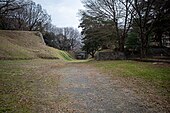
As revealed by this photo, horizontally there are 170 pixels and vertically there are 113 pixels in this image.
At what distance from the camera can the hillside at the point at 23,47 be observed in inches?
918

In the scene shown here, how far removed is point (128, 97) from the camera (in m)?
6.80

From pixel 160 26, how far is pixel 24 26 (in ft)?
106

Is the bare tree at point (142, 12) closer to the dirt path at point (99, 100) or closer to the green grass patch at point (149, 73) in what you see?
the green grass patch at point (149, 73)

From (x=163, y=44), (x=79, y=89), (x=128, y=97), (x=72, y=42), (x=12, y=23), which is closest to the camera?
(x=128, y=97)

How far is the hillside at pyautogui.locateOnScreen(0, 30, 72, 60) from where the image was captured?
918 inches

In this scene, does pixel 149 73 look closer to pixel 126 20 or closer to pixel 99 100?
pixel 99 100

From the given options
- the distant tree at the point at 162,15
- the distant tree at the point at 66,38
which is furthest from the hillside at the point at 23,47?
the distant tree at the point at 66,38

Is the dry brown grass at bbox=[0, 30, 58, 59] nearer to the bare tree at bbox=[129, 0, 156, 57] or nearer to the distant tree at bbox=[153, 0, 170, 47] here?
the bare tree at bbox=[129, 0, 156, 57]

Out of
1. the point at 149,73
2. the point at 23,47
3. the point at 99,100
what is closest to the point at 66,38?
the point at 23,47

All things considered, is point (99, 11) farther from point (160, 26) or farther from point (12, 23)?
point (12, 23)

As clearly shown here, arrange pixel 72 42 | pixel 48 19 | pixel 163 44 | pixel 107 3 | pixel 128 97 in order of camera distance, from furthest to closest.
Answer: pixel 72 42, pixel 48 19, pixel 163 44, pixel 107 3, pixel 128 97

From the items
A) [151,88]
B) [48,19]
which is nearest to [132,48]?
[151,88]

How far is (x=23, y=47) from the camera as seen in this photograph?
29062 millimetres

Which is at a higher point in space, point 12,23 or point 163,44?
point 12,23
